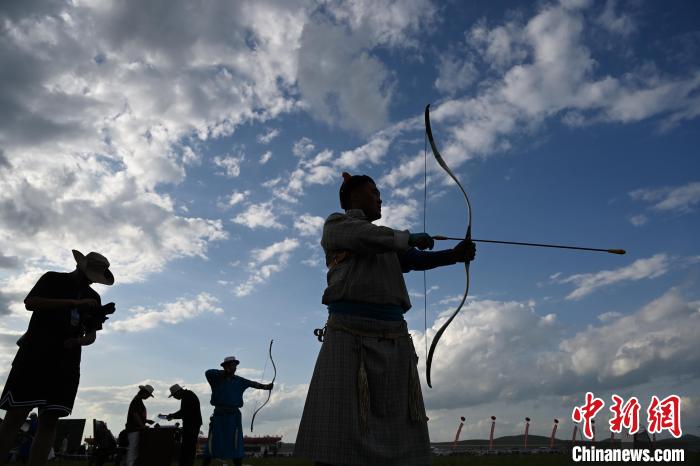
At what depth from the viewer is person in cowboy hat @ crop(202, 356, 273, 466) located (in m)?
9.79

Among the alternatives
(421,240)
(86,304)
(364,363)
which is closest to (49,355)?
(86,304)

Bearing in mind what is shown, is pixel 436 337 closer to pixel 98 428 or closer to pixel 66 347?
pixel 66 347

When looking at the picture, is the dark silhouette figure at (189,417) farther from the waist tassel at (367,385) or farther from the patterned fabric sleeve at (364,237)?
the patterned fabric sleeve at (364,237)

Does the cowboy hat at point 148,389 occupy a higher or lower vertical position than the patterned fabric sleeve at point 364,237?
lower

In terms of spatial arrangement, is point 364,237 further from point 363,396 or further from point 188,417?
point 188,417

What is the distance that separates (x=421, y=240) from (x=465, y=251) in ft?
1.53

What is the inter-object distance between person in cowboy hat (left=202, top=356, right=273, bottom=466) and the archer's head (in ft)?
22.8

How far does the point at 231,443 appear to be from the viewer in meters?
9.80

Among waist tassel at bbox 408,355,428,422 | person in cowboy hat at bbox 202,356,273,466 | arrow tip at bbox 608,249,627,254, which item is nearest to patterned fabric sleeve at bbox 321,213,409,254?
waist tassel at bbox 408,355,428,422

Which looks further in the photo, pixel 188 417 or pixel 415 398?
pixel 188 417

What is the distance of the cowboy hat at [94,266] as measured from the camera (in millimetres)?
4910

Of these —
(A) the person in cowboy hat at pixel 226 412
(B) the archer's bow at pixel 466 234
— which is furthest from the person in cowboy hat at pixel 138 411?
(B) the archer's bow at pixel 466 234

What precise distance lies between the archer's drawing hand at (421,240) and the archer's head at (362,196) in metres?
0.49

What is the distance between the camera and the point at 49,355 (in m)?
4.51
